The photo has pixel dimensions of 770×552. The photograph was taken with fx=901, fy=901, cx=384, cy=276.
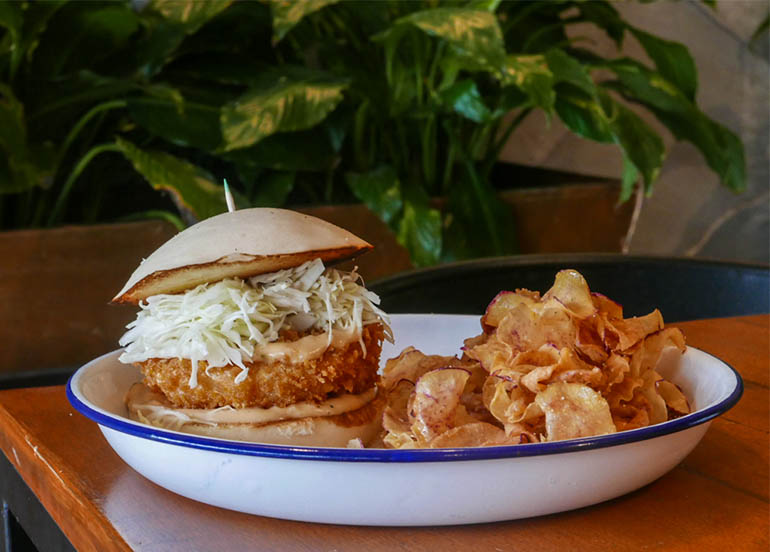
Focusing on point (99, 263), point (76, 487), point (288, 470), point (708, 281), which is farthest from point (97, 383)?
point (99, 263)

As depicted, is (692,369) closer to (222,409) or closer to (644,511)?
(644,511)

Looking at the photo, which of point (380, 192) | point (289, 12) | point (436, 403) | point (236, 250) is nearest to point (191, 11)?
point (289, 12)

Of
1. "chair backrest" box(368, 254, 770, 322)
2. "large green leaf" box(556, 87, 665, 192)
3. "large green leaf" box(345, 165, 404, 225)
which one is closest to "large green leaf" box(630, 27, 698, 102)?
"large green leaf" box(556, 87, 665, 192)

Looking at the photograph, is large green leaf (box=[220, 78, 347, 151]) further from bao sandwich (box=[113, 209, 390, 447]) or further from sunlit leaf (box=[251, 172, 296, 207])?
bao sandwich (box=[113, 209, 390, 447])

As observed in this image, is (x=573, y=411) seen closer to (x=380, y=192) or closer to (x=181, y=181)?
(x=181, y=181)

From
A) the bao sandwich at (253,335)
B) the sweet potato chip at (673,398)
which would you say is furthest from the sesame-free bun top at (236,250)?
the sweet potato chip at (673,398)

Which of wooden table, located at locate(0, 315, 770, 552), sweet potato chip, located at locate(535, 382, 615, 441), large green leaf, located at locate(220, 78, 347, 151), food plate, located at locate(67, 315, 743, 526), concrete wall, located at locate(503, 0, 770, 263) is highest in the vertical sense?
sweet potato chip, located at locate(535, 382, 615, 441)

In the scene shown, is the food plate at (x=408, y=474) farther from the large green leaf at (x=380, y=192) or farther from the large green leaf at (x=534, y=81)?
the large green leaf at (x=380, y=192)
